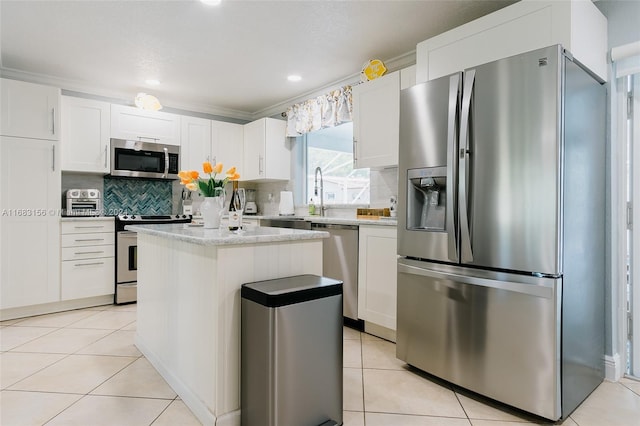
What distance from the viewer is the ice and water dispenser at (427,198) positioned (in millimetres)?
2178

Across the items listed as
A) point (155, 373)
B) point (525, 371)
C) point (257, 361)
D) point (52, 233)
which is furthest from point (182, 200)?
point (525, 371)

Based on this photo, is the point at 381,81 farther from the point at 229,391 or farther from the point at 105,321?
the point at 105,321

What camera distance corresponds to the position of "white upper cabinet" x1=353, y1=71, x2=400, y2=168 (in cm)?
308

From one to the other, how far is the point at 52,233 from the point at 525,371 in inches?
159

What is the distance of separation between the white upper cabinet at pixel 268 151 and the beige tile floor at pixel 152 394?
262 centimetres

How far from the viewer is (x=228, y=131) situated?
5078 millimetres

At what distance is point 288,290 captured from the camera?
159cm

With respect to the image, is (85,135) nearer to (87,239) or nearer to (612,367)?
(87,239)

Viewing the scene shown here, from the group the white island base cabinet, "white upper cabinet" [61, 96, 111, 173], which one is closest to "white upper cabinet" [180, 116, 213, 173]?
"white upper cabinet" [61, 96, 111, 173]

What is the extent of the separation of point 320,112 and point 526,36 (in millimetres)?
2465

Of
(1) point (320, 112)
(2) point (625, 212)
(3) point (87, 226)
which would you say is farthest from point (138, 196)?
(2) point (625, 212)

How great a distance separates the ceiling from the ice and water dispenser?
1.23 meters

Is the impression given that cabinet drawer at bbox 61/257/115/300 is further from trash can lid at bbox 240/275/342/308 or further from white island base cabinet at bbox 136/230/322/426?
trash can lid at bbox 240/275/342/308

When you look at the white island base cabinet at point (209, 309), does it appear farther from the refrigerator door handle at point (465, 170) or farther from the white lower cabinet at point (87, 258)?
the white lower cabinet at point (87, 258)
